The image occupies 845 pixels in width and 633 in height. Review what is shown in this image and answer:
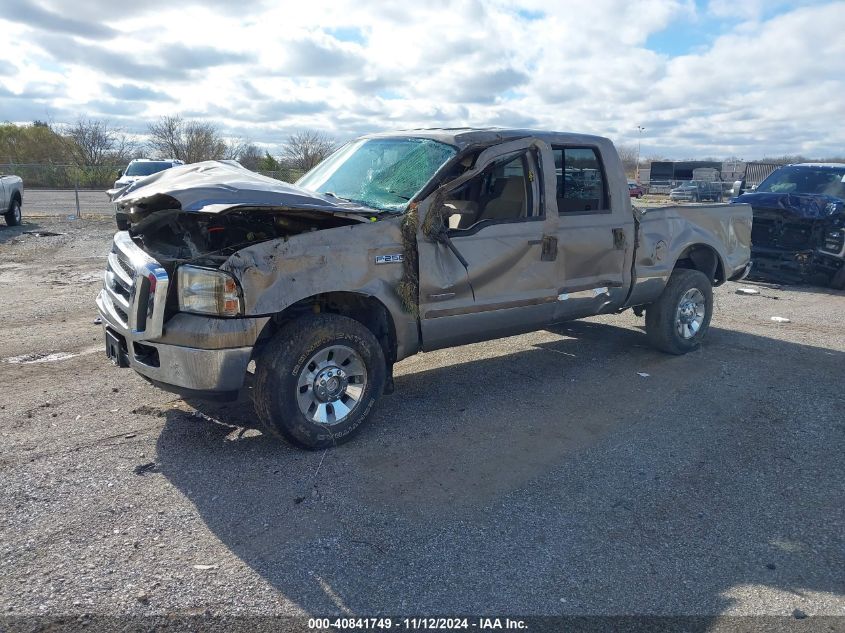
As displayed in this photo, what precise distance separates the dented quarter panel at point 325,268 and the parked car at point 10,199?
48.8 feet

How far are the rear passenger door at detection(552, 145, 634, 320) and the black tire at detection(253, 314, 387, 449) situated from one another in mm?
2057

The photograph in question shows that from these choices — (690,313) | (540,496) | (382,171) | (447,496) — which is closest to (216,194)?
(382,171)

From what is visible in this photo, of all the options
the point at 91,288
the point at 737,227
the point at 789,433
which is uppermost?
the point at 737,227

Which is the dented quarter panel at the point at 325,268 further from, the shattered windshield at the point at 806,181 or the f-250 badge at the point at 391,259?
the shattered windshield at the point at 806,181

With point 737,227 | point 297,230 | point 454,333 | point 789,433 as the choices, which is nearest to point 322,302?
point 297,230

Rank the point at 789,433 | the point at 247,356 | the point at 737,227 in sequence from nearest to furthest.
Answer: the point at 247,356
the point at 789,433
the point at 737,227

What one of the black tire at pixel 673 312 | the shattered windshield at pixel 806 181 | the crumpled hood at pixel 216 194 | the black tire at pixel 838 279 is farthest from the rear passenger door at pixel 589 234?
the shattered windshield at pixel 806 181

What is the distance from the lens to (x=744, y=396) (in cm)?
590

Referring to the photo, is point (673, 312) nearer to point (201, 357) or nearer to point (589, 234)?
point (589, 234)

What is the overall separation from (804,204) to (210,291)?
10.5 meters

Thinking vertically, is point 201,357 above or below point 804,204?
below

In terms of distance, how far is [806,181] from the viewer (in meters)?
12.3

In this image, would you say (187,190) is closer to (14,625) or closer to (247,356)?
(247,356)

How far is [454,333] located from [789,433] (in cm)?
261
